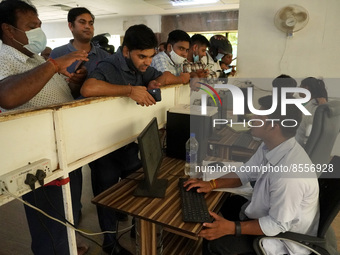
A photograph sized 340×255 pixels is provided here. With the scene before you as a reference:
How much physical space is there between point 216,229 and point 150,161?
1.40 ft

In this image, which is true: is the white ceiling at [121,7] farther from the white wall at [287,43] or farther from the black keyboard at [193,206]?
the black keyboard at [193,206]

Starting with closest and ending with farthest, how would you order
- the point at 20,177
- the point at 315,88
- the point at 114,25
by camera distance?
the point at 20,177 → the point at 315,88 → the point at 114,25

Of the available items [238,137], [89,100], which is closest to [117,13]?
[238,137]

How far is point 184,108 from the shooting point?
1.75 metres

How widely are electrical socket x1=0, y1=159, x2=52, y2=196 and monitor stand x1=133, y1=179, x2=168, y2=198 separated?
47 centimetres

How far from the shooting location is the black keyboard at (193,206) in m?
1.11

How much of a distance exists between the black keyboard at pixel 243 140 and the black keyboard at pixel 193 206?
2.73 ft

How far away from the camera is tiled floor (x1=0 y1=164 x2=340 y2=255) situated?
73.5 inches

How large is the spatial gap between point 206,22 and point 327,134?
→ 600 centimetres

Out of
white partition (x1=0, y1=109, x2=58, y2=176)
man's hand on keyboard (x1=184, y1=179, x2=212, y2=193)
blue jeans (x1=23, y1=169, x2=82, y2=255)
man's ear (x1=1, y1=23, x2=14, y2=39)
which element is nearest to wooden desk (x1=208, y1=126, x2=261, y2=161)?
man's hand on keyboard (x1=184, y1=179, x2=212, y2=193)

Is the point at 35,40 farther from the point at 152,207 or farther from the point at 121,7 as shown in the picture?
the point at 121,7

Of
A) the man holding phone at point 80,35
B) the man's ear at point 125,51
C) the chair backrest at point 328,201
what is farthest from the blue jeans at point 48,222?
the man holding phone at point 80,35

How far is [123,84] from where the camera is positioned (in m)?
1.43

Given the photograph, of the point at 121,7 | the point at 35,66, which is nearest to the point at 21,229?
the point at 35,66
